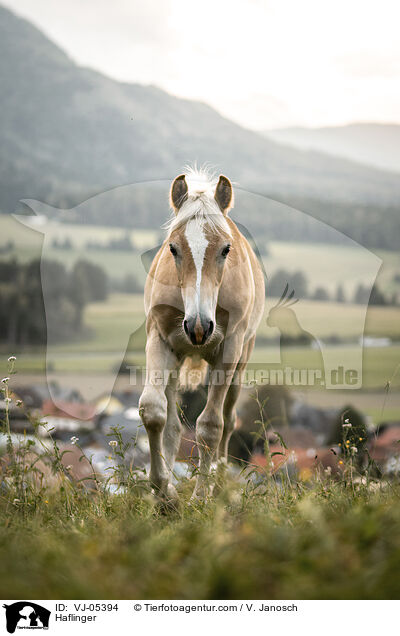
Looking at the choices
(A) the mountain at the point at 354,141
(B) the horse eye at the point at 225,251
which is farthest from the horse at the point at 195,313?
(A) the mountain at the point at 354,141

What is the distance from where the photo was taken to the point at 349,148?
2236 cm

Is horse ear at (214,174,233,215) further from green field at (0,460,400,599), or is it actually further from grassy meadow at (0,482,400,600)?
grassy meadow at (0,482,400,600)

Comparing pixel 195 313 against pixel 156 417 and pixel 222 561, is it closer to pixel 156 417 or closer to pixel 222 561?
pixel 156 417

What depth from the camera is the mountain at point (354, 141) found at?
14.2 meters

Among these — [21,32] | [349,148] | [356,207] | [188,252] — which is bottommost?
[188,252]

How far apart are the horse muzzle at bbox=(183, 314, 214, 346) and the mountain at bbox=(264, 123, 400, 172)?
8.81 meters

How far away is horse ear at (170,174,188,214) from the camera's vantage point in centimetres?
568

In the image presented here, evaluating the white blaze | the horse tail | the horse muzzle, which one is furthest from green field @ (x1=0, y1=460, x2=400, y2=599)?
the horse tail

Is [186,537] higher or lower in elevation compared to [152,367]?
lower

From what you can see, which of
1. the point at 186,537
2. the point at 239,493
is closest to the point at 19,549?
the point at 186,537

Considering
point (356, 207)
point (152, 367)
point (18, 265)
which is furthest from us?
point (18, 265)
